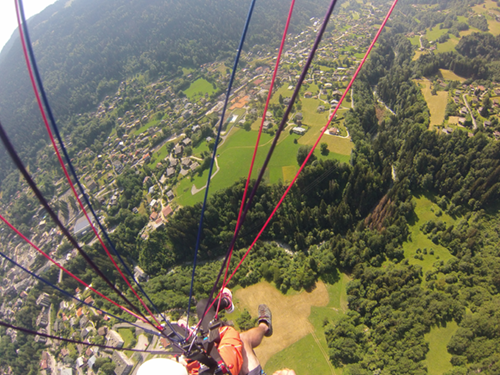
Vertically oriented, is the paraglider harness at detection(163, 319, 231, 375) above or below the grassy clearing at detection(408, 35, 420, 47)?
above

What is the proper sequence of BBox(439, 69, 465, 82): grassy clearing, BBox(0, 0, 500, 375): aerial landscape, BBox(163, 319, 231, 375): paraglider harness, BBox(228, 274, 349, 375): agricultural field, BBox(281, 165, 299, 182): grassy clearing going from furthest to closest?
BBox(439, 69, 465, 82): grassy clearing, BBox(281, 165, 299, 182): grassy clearing, BBox(228, 274, 349, 375): agricultural field, BBox(0, 0, 500, 375): aerial landscape, BBox(163, 319, 231, 375): paraglider harness

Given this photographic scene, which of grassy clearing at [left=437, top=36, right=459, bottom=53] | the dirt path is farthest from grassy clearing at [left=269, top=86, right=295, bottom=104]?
grassy clearing at [left=437, top=36, right=459, bottom=53]

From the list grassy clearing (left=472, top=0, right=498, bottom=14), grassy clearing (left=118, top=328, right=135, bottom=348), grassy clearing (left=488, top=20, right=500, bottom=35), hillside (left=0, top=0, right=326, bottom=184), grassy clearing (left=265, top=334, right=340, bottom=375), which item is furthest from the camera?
hillside (left=0, top=0, right=326, bottom=184)

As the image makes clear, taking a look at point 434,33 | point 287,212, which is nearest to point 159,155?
point 287,212

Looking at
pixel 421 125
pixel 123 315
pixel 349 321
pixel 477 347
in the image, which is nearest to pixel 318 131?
pixel 421 125

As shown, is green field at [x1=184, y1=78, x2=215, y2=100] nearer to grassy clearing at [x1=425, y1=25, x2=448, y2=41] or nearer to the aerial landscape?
the aerial landscape

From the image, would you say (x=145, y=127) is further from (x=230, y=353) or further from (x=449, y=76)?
(x=449, y=76)

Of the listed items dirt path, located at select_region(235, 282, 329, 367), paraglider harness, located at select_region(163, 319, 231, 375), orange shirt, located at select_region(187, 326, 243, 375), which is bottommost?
dirt path, located at select_region(235, 282, 329, 367)

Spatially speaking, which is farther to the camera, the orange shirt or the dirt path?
the dirt path
